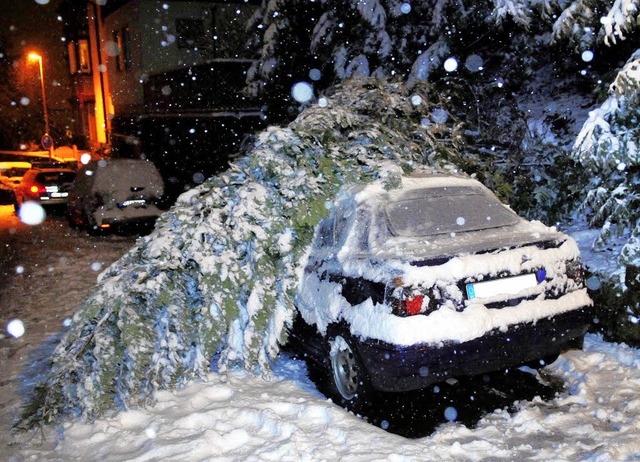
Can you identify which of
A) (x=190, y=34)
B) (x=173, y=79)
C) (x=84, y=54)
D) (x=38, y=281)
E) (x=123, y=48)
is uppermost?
(x=84, y=54)

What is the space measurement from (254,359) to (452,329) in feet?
6.12

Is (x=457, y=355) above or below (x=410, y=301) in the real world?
below

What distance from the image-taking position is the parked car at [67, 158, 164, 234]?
13.2 metres

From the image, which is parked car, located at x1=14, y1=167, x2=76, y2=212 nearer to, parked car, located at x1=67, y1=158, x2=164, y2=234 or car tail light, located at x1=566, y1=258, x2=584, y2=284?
parked car, located at x1=67, y1=158, x2=164, y2=234

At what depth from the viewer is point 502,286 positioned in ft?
13.7

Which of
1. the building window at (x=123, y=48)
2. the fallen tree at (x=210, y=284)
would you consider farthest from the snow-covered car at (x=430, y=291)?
the building window at (x=123, y=48)

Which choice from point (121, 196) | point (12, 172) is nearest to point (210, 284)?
point (121, 196)

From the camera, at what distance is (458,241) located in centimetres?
438

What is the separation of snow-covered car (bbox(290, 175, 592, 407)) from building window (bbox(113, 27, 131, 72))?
83.9ft

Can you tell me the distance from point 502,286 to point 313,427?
173cm

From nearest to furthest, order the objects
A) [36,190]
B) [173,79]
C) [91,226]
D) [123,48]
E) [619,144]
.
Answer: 1. [619,144]
2. [91,226]
3. [36,190]
4. [173,79]
5. [123,48]

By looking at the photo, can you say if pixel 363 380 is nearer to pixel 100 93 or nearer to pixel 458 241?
pixel 458 241

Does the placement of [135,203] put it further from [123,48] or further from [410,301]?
[123,48]

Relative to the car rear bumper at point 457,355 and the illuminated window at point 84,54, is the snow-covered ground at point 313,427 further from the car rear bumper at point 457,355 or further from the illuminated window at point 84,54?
the illuminated window at point 84,54
